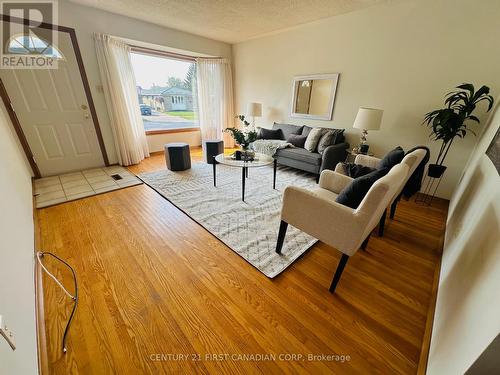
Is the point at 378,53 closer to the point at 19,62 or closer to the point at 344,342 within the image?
the point at 344,342

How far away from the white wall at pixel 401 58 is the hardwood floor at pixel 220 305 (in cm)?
170

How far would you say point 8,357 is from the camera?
725mm

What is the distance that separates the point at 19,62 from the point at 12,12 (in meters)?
0.56

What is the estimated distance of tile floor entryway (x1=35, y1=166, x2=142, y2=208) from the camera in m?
2.64

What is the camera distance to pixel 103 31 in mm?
3225

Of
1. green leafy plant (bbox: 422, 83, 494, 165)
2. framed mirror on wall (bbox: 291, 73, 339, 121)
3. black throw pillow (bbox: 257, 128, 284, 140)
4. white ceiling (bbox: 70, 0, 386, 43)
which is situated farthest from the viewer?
black throw pillow (bbox: 257, 128, 284, 140)

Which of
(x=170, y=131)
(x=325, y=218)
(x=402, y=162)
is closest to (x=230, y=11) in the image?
(x=170, y=131)

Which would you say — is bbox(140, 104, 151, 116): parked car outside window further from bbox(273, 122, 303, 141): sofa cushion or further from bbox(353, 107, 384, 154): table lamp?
bbox(353, 107, 384, 154): table lamp

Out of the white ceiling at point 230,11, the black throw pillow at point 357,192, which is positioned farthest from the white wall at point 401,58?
the black throw pillow at point 357,192

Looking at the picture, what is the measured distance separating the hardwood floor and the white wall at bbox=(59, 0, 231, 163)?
230 cm

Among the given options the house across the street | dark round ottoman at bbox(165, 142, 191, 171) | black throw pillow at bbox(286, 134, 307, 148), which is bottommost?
dark round ottoman at bbox(165, 142, 191, 171)

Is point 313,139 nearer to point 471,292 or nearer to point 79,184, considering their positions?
point 471,292

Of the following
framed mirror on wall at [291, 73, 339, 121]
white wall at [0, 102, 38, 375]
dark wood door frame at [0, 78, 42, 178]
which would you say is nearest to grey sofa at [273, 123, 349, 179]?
framed mirror on wall at [291, 73, 339, 121]

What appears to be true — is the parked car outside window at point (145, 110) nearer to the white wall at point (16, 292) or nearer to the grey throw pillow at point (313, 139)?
the white wall at point (16, 292)
